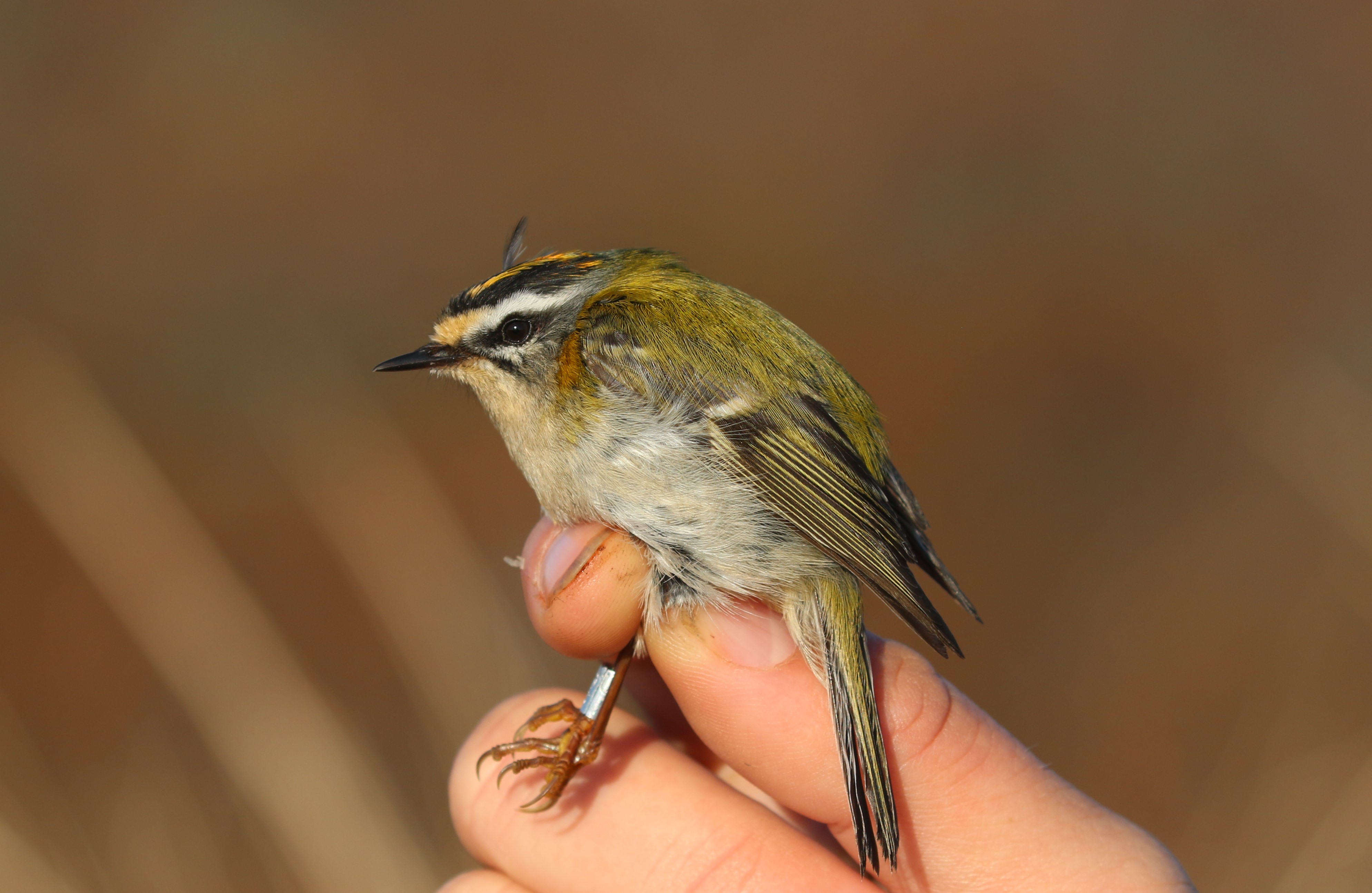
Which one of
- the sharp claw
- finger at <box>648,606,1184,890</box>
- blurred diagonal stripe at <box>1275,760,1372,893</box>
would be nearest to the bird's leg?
the sharp claw

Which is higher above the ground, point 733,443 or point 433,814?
point 733,443

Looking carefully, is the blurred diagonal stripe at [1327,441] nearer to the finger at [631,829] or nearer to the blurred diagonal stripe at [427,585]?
the finger at [631,829]

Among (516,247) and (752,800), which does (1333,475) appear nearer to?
(752,800)

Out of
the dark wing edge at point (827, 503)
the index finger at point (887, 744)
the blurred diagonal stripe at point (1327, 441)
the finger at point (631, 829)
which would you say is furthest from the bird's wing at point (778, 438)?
the blurred diagonal stripe at point (1327, 441)

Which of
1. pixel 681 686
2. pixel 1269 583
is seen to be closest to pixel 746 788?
pixel 681 686

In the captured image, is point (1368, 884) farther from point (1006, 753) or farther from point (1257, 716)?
point (1257, 716)
